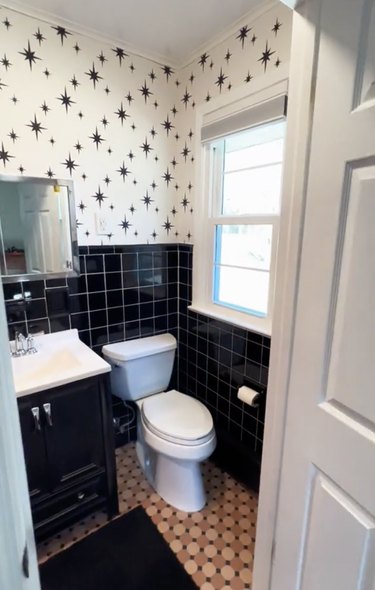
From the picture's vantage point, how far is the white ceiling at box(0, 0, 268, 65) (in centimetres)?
133

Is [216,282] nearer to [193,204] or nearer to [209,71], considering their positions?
[193,204]

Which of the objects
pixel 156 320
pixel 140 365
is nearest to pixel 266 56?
pixel 156 320

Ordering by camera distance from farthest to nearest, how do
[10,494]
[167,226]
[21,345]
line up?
[167,226]
[21,345]
[10,494]

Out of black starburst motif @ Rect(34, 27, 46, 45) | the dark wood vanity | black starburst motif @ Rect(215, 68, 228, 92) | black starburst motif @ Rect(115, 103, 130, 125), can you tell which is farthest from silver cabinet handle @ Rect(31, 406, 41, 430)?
black starburst motif @ Rect(215, 68, 228, 92)

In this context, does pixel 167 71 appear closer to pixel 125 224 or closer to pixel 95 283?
pixel 125 224

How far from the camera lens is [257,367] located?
161 cm

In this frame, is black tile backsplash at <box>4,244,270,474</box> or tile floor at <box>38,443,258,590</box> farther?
black tile backsplash at <box>4,244,270,474</box>

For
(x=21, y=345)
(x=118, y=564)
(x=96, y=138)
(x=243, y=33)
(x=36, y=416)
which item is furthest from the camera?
(x=96, y=138)

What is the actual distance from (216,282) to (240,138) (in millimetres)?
834

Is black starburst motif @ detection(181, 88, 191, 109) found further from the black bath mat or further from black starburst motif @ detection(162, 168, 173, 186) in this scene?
the black bath mat

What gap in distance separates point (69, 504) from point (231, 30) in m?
2.41

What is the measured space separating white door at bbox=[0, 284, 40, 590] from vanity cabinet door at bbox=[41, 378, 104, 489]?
33.1 inches

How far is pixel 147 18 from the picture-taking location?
1.42 m

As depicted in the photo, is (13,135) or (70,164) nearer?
(13,135)
